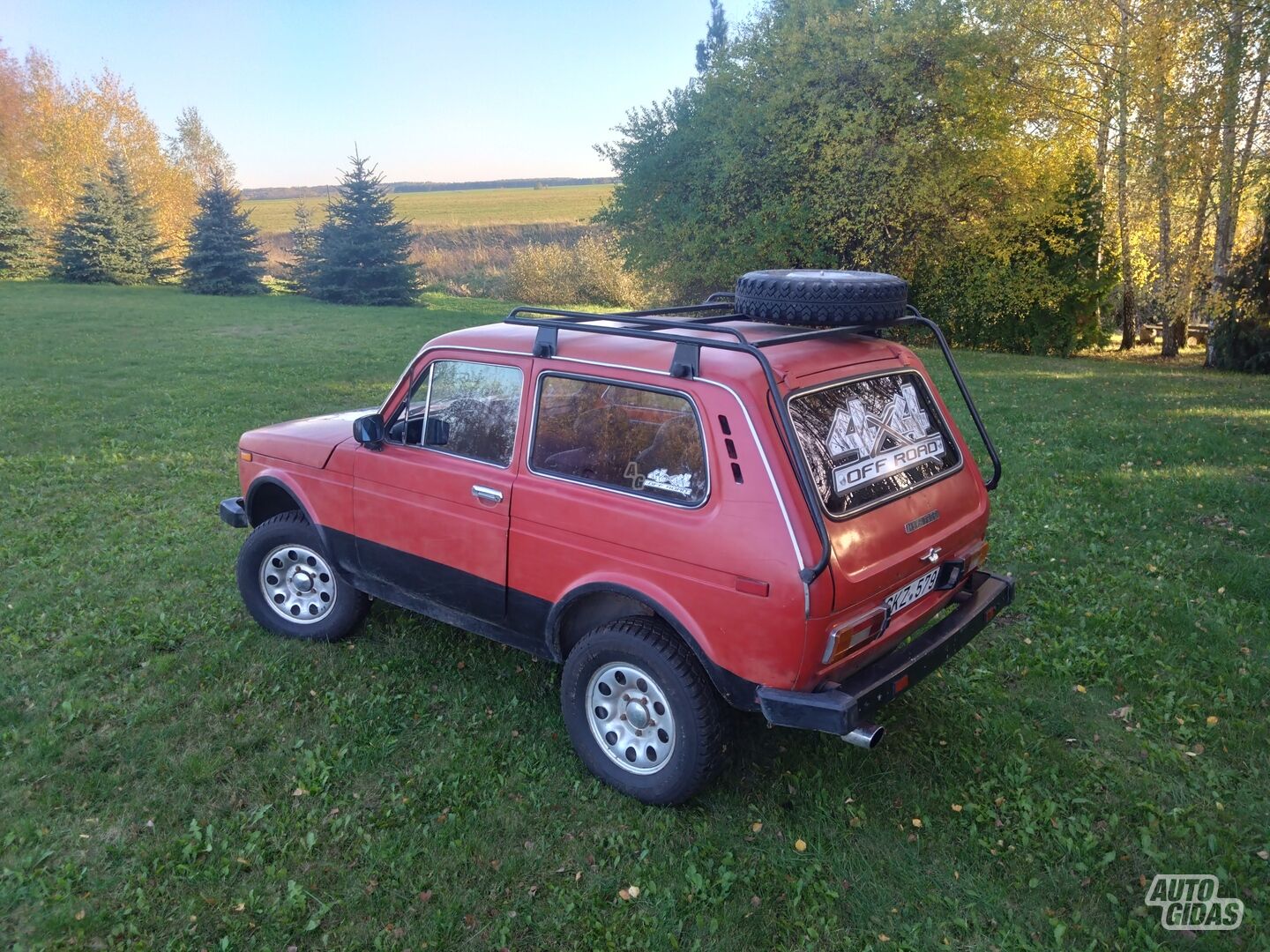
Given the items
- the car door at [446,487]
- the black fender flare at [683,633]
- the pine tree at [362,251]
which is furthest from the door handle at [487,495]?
the pine tree at [362,251]

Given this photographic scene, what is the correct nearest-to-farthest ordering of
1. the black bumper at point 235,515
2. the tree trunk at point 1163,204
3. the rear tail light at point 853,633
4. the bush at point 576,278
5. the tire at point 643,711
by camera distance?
the rear tail light at point 853,633
the tire at point 643,711
the black bumper at point 235,515
the tree trunk at point 1163,204
the bush at point 576,278

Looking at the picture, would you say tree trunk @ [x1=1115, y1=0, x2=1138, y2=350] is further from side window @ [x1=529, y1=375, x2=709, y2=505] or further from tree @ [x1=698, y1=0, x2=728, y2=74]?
tree @ [x1=698, y1=0, x2=728, y2=74]

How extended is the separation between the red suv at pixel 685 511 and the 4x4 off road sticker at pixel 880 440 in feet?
0.04

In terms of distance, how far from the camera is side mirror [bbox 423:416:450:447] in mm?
4426

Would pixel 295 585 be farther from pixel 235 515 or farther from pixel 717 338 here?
pixel 717 338

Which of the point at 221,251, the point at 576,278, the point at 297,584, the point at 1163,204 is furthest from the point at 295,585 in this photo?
the point at 221,251

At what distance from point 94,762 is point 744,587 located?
322cm

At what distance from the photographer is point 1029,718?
441cm

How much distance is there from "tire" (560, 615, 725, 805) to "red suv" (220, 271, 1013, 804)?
0.01 metres

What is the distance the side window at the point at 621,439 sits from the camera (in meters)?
3.54

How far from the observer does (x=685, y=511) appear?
346 cm

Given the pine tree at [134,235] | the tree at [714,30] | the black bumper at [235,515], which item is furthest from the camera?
the tree at [714,30]

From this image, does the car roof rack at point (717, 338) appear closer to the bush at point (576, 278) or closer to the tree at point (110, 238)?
the bush at point (576, 278)

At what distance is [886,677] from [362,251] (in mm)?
30188
